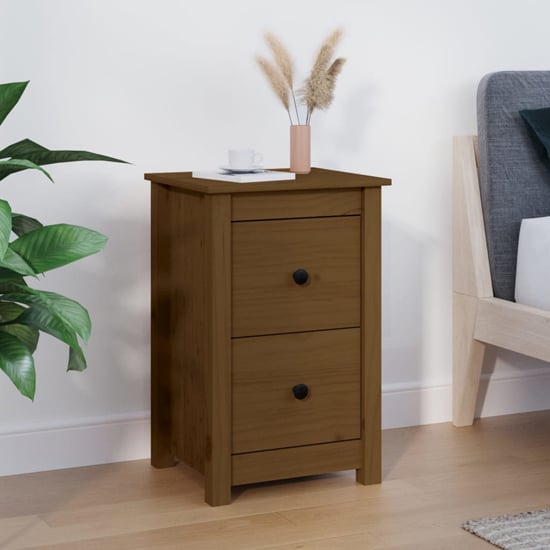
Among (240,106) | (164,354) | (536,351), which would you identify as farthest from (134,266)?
(536,351)

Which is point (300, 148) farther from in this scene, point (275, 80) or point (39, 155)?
point (39, 155)

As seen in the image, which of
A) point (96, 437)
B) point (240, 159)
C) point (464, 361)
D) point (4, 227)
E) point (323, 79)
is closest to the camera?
point (4, 227)

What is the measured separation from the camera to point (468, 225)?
2879 mm

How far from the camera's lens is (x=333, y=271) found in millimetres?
2363

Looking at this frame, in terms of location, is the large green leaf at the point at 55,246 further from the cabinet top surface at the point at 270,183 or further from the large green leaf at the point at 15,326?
the cabinet top surface at the point at 270,183

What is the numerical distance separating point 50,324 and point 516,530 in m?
0.99

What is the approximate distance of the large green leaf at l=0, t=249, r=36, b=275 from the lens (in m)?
1.72

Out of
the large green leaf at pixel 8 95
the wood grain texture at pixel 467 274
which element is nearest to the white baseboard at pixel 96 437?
the wood grain texture at pixel 467 274

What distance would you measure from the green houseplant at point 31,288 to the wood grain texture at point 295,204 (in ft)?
1.42

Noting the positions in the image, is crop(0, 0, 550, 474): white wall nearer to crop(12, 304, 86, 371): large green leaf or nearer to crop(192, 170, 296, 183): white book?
crop(192, 170, 296, 183): white book

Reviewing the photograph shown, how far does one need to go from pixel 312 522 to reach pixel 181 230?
0.68 metres

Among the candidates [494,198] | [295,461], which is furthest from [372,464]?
[494,198]

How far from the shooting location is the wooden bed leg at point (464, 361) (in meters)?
2.90

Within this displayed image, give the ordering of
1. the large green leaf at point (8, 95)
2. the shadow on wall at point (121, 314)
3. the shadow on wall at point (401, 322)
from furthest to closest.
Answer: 1. the shadow on wall at point (401, 322)
2. the shadow on wall at point (121, 314)
3. the large green leaf at point (8, 95)
